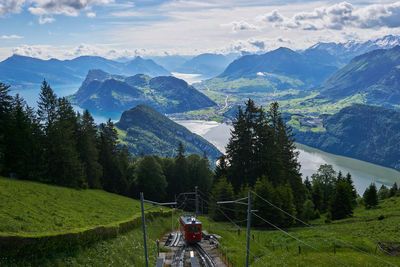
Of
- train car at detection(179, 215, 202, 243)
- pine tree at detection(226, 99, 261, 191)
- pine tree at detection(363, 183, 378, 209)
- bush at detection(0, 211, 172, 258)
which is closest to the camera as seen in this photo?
bush at detection(0, 211, 172, 258)

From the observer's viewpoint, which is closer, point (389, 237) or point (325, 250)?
point (325, 250)

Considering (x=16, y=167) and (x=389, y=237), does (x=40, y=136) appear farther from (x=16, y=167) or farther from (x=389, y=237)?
(x=389, y=237)

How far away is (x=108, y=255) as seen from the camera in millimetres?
26531

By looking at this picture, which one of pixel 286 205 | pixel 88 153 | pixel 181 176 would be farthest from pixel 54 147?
pixel 181 176

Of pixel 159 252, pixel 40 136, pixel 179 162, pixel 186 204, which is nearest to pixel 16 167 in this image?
pixel 40 136

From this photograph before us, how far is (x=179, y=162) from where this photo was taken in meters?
96.2

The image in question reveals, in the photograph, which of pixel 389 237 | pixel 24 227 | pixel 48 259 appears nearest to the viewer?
pixel 48 259

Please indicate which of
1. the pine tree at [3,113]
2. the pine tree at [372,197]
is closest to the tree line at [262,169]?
the pine tree at [372,197]

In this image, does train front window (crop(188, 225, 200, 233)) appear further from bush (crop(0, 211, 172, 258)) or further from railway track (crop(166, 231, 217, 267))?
bush (crop(0, 211, 172, 258))

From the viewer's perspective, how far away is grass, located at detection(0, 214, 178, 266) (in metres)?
20.6

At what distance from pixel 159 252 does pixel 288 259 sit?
15731 mm

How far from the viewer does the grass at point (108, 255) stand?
20.6 metres

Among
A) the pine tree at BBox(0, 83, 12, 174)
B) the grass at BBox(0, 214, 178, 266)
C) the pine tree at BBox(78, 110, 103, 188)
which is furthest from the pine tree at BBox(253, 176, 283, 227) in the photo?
the pine tree at BBox(0, 83, 12, 174)

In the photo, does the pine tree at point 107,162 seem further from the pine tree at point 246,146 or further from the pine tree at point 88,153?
the pine tree at point 246,146
